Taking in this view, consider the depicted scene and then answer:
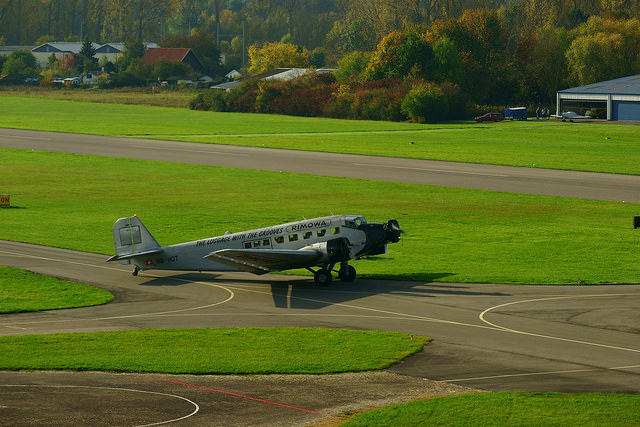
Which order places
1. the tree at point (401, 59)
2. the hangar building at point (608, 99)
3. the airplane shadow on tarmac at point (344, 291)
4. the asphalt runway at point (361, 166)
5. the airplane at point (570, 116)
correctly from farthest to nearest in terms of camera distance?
the tree at point (401, 59), the airplane at point (570, 116), the hangar building at point (608, 99), the asphalt runway at point (361, 166), the airplane shadow on tarmac at point (344, 291)

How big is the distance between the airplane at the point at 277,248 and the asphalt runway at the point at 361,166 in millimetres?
35641

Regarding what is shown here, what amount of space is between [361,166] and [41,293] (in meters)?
56.6

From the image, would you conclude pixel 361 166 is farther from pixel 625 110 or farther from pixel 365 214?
pixel 625 110

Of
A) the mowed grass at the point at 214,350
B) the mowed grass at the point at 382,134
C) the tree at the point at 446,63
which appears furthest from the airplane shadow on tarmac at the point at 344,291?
the tree at the point at 446,63

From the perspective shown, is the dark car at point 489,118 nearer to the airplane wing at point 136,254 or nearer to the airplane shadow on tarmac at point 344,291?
the airplane shadow on tarmac at point 344,291

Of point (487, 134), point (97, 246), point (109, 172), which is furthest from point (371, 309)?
point (487, 134)

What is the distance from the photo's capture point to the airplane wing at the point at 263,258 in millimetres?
42719

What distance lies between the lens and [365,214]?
6675 centimetres

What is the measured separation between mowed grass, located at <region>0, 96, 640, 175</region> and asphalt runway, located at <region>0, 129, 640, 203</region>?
17.3 ft

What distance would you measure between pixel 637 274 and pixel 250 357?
2327cm

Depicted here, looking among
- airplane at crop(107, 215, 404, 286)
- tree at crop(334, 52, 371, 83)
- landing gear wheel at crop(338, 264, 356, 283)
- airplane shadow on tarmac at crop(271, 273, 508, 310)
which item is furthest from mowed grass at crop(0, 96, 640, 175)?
airplane at crop(107, 215, 404, 286)

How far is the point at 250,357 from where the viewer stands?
107 ft

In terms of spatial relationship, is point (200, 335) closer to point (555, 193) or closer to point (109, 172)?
point (555, 193)

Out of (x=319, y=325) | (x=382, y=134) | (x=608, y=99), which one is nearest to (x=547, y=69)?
(x=608, y=99)
